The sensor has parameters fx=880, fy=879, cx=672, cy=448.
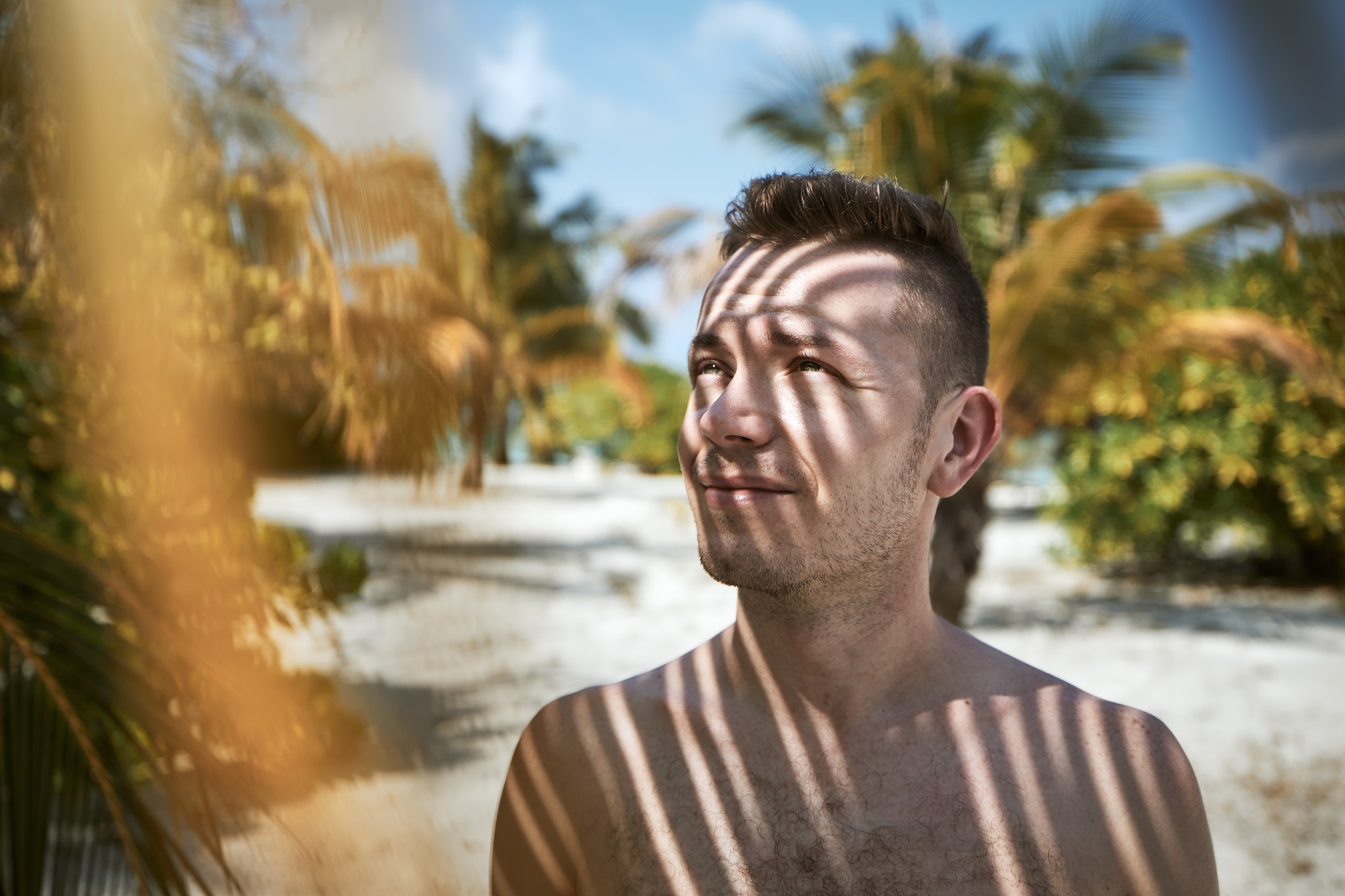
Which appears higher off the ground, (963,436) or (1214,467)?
(963,436)

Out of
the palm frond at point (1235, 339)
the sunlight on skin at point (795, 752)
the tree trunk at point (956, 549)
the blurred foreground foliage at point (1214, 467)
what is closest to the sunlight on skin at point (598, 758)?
the sunlight on skin at point (795, 752)

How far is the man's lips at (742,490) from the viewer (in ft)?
3.88

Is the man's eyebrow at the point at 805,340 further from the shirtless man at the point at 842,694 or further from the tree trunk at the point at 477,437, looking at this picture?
the tree trunk at the point at 477,437

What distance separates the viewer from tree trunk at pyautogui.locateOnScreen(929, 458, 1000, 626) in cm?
627

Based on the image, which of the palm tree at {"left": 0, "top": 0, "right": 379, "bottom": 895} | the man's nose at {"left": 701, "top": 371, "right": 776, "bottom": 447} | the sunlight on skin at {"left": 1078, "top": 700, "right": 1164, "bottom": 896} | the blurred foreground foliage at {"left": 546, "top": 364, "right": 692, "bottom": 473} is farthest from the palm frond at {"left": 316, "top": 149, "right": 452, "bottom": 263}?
the blurred foreground foliage at {"left": 546, "top": 364, "right": 692, "bottom": 473}

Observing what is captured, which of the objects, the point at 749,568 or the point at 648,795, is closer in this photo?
the point at 749,568

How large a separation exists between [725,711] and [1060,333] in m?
4.73

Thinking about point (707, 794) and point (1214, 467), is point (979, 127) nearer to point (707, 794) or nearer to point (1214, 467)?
point (1214, 467)

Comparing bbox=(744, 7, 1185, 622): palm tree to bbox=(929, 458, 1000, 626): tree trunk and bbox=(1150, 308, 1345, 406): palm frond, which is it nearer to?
bbox=(929, 458, 1000, 626): tree trunk

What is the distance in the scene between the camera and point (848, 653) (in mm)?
1327

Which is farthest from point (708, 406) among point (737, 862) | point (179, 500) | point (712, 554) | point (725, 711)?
point (179, 500)

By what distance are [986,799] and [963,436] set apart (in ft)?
1.73

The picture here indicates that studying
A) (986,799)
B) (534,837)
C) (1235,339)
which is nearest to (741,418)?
(986,799)

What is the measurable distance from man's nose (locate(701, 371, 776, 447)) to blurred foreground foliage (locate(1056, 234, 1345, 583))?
19.1 ft
